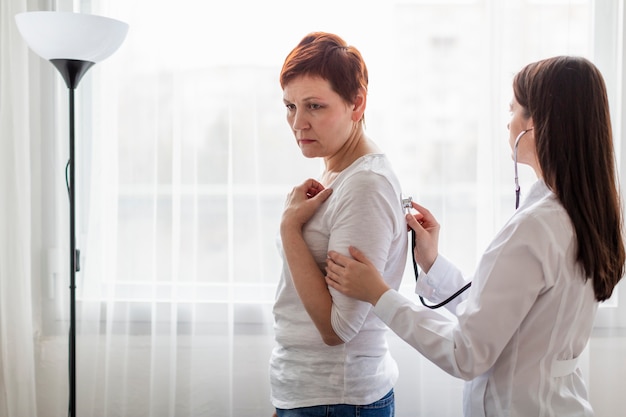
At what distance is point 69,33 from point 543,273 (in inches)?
53.2

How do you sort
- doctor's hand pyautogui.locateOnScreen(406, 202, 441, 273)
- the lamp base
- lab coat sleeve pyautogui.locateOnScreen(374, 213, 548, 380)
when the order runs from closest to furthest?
lab coat sleeve pyautogui.locateOnScreen(374, 213, 548, 380) < doctor's hand pyautogui.locateOnScreen(406, 202, 441, 273) < the lamp base

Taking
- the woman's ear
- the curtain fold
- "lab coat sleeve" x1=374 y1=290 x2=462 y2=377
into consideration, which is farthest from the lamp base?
"lab coat sleeve" x1=374 y1=290 x2=462 y2=377

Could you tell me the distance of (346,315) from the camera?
1.43 m

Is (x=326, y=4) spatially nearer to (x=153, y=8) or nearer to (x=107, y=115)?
(x=153, y=8)

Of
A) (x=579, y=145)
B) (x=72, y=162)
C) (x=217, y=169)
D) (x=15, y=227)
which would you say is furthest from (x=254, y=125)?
(x=579, y=145)

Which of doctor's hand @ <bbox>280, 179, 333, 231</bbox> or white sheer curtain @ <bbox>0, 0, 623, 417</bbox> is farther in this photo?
white sheer curtain @ <bbox>0, 0, 623, 417</bbox>

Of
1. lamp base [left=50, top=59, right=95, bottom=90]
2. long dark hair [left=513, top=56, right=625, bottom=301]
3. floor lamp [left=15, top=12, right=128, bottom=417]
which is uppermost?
floor lamp [left=15, top=12, right=128, bottom=417]

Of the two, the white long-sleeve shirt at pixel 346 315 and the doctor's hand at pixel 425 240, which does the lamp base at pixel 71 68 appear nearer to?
the white long-sleeve shirt at pixel 346 315

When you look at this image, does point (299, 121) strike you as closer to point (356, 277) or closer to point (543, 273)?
point (356, 277)

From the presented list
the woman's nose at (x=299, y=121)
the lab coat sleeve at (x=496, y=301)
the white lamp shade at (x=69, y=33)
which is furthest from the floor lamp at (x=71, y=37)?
the lab coat sleeve at (x=496, y=301)

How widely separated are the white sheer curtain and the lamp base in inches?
15.2

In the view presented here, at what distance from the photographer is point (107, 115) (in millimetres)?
2334

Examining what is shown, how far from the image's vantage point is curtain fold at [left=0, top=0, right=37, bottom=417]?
7.67 ft

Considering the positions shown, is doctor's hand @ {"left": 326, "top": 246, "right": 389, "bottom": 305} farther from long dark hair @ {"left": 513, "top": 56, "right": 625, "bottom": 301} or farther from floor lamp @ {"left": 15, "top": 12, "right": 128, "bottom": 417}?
floor lamp @ {"left": 15, "top": 12, "right": 128, "bottom": 417}
